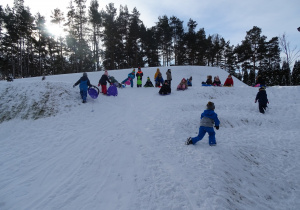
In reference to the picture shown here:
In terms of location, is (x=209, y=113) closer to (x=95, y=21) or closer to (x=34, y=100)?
(x=34, y=100)

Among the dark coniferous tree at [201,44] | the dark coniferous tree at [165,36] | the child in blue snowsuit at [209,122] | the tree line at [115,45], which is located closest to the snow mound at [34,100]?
the child in blue snowsuit at [209,122]

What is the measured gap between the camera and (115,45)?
1328 inches

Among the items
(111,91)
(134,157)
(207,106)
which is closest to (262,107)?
(207,106)

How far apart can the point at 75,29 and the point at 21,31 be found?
974cm

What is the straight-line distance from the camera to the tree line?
31422 mm

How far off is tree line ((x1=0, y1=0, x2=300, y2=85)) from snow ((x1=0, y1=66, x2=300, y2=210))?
27263 millimetres

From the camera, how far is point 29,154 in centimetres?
473

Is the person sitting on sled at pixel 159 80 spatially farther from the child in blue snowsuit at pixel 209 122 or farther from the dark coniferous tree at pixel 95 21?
the dark coniferous tree at pixel 95 21

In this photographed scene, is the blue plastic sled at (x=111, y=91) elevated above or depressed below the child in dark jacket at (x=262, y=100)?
above

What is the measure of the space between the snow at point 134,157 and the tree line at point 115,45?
89.4 ft

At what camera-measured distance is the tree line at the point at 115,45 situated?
103ft

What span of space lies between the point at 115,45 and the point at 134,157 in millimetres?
33312

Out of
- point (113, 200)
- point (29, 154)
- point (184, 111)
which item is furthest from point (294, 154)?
point (29, 154)

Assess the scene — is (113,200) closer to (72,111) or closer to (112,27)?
(72,111)
